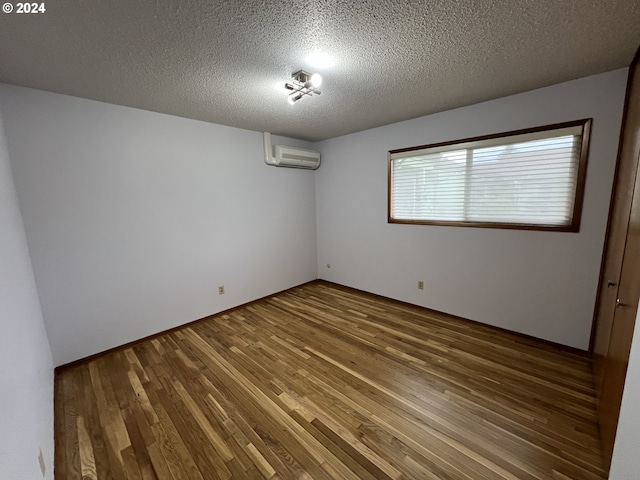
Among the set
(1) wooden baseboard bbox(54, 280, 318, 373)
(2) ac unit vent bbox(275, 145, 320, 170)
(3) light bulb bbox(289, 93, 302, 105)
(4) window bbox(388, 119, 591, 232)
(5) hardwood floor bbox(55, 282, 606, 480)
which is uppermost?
(3) light bulb bbox(289, 93, 302, 105)


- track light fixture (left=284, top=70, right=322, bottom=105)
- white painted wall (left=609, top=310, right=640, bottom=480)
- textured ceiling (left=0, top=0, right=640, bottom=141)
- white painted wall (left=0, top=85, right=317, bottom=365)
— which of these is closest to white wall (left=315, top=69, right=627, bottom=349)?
textured ceiling (left=0, top=0, right=640, bottom=141)

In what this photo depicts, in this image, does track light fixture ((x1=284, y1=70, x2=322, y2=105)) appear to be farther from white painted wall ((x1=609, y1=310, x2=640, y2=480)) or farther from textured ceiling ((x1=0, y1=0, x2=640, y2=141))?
white painted wall ((x1=609, y1=310, x2=640, y2=480))

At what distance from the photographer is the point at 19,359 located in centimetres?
124

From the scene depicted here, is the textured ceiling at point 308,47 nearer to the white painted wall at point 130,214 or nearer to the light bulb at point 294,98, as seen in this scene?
the light bulb at point 294,98

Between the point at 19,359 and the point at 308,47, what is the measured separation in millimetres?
2395

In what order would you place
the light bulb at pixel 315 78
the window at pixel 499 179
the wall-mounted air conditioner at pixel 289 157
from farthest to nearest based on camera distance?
the wall-mounted air conditioner at pixel 289 157, the window at pixel 499 179, the light bulb at pixel 315 78

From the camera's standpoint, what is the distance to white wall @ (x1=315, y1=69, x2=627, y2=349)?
206cm

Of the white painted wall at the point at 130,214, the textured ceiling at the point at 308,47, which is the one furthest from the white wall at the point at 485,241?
the white painted wall at the point at 130,214

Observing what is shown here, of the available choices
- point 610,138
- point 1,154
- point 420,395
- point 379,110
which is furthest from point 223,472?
point 610,138

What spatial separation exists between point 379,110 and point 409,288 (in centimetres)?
230

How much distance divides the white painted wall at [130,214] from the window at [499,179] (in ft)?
6.78

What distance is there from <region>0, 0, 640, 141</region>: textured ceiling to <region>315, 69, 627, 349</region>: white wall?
242mm

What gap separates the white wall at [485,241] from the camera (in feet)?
6.75

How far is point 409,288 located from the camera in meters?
3.36
